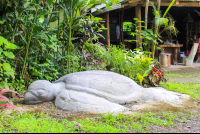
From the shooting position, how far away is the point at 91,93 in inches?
126

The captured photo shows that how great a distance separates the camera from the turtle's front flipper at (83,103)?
2.91m

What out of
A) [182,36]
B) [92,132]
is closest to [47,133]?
[92,132]

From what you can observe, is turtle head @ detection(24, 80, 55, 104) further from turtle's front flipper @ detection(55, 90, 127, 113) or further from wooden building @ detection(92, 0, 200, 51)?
wooden building @ detection(92, 0, 200, 51)

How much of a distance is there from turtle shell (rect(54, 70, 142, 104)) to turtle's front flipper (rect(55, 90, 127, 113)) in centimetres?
12

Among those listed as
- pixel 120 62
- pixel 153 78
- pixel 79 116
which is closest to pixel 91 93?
pixel 79 116

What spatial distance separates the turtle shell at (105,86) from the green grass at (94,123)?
27.0 inches

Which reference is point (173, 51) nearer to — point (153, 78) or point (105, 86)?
point (153, 78)

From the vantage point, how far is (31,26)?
3719mm

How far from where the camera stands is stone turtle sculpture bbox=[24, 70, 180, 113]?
9.83ft

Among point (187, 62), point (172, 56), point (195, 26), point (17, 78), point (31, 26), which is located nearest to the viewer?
point (31, 26)

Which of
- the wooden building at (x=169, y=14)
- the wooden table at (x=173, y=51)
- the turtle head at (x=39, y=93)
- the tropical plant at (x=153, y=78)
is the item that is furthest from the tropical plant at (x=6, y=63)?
the wooden table at (x=173, y=51)

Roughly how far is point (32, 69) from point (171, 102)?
2992mm

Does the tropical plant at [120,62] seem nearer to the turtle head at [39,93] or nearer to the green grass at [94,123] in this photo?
the turtle head at [39,93]

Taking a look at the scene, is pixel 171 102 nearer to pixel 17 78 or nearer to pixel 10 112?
pixel 10 112
